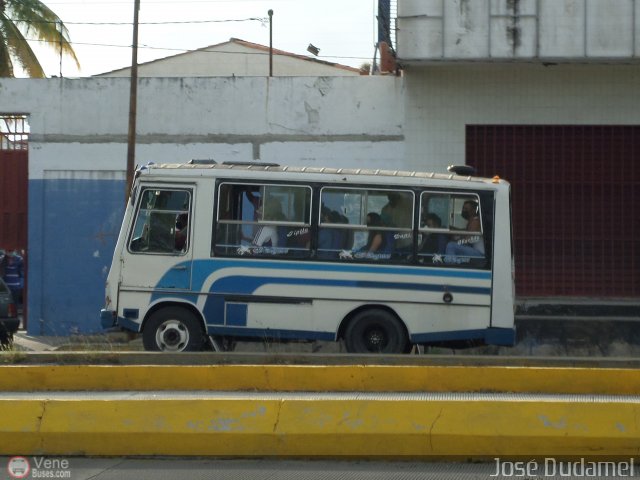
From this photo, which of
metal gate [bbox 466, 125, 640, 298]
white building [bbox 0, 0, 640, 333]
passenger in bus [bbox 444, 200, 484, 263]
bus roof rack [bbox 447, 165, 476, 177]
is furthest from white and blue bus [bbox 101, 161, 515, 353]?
metal gate [bbox 466, 125, 640, 298]

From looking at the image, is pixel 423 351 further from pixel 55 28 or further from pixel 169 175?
pixel 55 28

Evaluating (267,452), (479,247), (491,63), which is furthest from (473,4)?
(267,452)

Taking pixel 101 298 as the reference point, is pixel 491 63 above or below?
above

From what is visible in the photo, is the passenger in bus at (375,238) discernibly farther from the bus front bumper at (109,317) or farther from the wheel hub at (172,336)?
the bus front bumper at (109,317)

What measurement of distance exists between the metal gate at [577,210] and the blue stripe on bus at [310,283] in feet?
19.0

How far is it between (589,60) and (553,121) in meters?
1.48

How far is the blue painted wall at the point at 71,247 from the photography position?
57.7 ft

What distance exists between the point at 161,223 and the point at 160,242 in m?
0.24

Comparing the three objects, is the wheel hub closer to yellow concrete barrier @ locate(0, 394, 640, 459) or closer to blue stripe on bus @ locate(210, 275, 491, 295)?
blue stripe on bus @ locate(210, 275, 491, 295)

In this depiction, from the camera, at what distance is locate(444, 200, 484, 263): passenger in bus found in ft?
37.0

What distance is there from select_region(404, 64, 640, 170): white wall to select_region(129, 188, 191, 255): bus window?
20.8 feet

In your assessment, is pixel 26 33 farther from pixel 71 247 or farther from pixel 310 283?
pixel 310 283

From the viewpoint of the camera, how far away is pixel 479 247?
11281 millimetres

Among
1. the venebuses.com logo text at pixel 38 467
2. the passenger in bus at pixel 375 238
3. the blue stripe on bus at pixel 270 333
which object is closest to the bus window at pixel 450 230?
the passenger in bus at pixel 375 238
